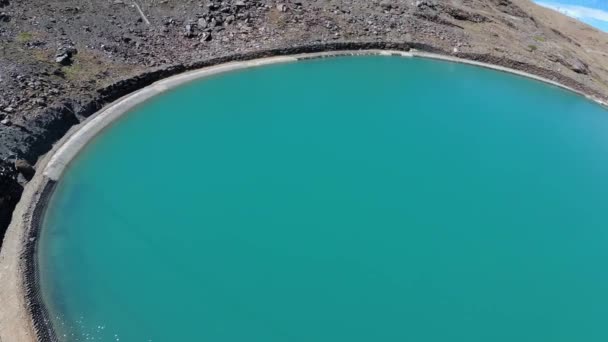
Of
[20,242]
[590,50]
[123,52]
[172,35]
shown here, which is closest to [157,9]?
[172,35]

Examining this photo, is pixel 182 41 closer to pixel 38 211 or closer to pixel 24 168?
pixel 24 168

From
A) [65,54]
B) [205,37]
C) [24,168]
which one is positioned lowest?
[24,168]

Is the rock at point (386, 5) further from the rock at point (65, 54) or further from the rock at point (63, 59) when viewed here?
the rock at point (63, 59)

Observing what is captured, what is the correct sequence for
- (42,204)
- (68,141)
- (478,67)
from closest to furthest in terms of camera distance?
(42,204), (68,141), (478,67)

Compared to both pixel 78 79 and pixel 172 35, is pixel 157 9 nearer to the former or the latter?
pixel 172 35

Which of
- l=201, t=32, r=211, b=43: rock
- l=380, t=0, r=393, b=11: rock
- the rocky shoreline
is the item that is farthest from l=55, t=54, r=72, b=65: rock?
l=380, t=0, r=393, b=11: rock

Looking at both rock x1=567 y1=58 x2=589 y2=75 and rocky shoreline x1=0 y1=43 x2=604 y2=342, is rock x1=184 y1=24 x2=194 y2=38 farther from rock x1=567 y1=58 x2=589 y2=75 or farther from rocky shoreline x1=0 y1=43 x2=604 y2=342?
rock x1=567 y1=58 x2=589 y2=75

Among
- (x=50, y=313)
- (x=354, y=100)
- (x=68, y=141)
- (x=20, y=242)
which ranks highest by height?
(x=354, y=100)

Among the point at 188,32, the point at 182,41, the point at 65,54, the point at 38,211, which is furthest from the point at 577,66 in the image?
the point at 38,211
